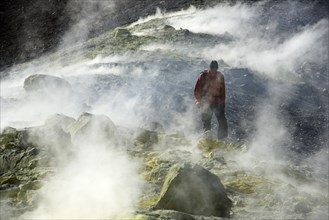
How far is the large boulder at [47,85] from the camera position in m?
9.89

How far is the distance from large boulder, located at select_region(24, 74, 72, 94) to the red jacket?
3.83m

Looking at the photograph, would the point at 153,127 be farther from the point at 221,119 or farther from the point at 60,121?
the point at 60,121

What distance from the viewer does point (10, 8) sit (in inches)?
1093

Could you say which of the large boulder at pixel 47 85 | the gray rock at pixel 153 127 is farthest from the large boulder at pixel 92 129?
the large boulder at pixel 47 85

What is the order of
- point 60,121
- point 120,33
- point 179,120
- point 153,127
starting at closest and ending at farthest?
1. point 60,121
2. point 153,127
3. point 179,120
4. point 120,33

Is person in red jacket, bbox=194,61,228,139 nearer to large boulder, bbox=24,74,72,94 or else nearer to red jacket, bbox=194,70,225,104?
red jacket, bbox=194,70,225,104

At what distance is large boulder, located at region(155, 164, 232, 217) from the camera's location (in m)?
4.41

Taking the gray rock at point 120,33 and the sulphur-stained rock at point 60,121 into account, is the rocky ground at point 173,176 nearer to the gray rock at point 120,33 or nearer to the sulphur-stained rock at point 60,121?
the sulphur-stained rock at point 60,121

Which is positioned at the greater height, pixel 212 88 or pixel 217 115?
→ pixel 212 88

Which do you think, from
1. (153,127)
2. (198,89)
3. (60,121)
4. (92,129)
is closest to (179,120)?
(153,127)

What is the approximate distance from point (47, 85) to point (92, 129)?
389cm

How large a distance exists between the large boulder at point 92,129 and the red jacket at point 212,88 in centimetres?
184

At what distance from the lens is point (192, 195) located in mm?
4422

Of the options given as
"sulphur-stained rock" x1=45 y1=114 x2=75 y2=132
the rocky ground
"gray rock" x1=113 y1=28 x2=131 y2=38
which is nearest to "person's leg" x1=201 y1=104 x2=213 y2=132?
the rocky ground
